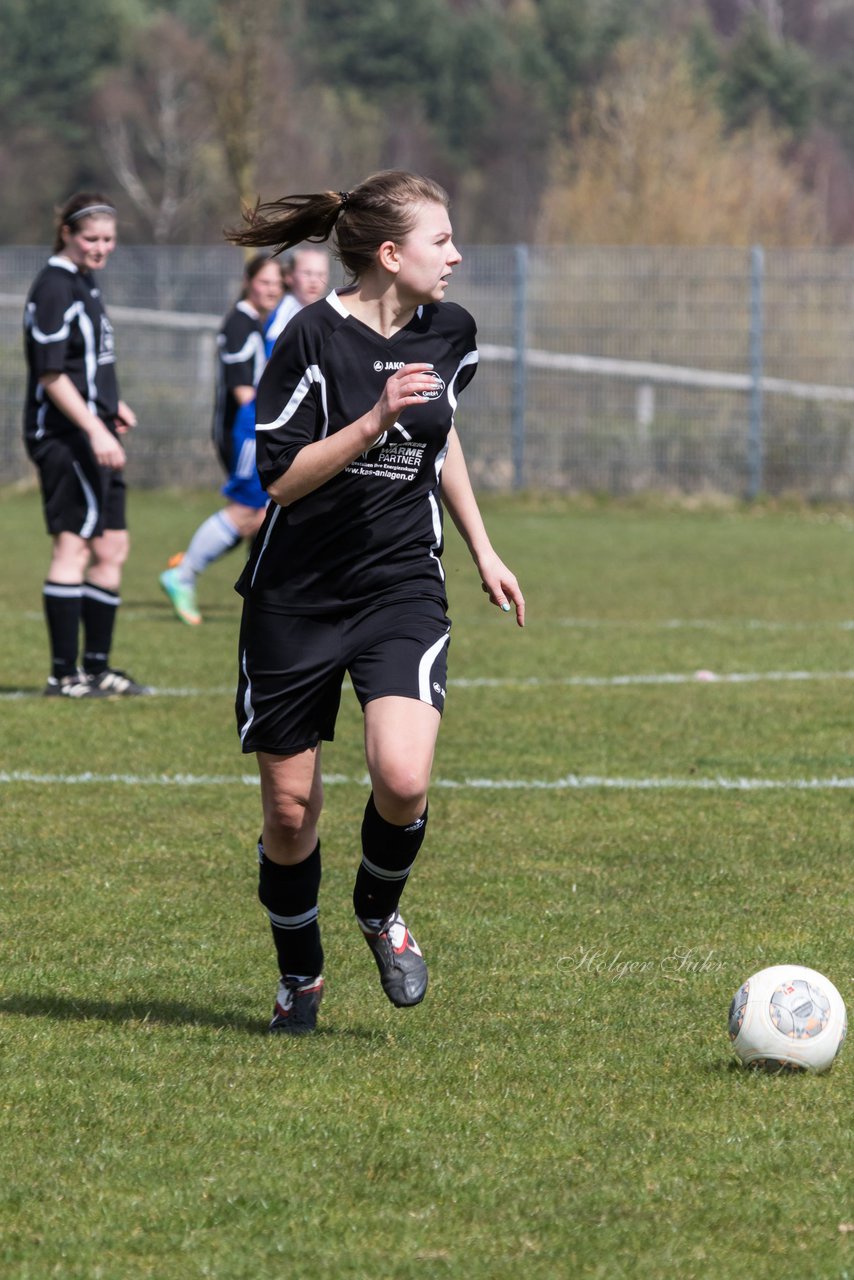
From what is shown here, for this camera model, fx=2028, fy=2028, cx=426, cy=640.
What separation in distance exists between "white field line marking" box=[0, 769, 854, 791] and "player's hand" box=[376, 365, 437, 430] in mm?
3416

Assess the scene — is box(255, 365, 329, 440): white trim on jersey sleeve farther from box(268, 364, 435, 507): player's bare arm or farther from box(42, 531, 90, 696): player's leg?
box(42, 531, 90, 696): player's leg

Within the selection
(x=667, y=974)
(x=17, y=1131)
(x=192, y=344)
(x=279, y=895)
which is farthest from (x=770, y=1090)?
(x=192, y=344)

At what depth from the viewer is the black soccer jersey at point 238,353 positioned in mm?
12164

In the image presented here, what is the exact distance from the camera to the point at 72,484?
940cm

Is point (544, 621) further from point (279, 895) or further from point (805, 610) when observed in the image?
point (279, 895)

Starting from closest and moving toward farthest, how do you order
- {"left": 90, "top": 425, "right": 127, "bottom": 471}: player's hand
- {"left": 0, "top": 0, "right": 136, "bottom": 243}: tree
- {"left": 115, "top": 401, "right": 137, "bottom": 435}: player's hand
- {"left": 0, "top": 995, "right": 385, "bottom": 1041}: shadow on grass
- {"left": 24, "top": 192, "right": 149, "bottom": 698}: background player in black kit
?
{"left": 0, "top": 995, "right": 385, "bottom": 1041}: shadow on grass < {"left": 90, "top": 425, "right": 127, "bottom": 471}: player's hand < {"left": 24, "top": 192, "right": 149, "bottom": 698}: background player in black kit < {"left": 115, "top": 401, "right": 137, "bottom": 435}: player's hand < {"left": 0, "top": 0, "right": 136, "bottom": 243}: tree

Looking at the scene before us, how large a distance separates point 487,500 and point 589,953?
1795cm

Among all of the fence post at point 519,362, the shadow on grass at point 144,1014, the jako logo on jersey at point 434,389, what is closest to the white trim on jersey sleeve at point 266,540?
the jako logo on jersey at point 434,389

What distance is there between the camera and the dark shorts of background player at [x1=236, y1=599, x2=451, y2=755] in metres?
4.46

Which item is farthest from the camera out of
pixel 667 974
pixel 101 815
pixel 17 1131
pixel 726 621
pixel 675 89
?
pixel 675 89

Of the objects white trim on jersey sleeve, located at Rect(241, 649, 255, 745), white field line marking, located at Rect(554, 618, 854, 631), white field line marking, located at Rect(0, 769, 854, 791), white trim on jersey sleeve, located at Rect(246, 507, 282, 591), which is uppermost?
white trim on jersey sleeve, located at Rect(246, 507, 282, 591)

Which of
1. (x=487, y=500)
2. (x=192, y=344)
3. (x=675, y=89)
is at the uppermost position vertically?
(x=675, y=89)

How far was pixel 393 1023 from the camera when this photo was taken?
463 cm

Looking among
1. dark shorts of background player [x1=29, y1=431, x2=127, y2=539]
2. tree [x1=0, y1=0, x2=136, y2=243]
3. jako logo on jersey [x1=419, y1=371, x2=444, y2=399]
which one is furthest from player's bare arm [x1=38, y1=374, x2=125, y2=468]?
tree [x1=0, y1=0, x2=136, y2=243]
